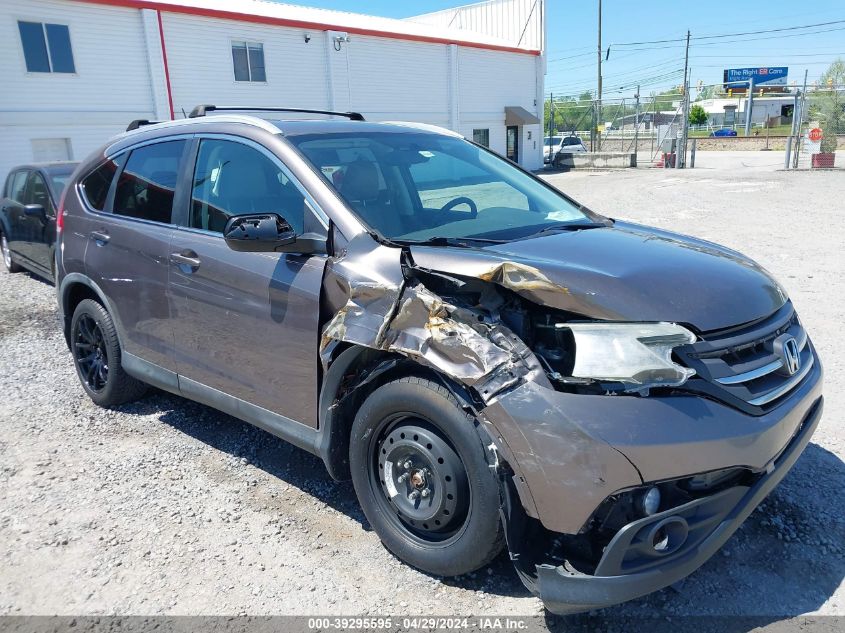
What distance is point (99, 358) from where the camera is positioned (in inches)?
185

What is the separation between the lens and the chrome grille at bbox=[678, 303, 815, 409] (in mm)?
2301

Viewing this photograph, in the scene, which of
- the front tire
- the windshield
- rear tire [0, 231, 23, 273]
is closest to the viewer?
the front tire

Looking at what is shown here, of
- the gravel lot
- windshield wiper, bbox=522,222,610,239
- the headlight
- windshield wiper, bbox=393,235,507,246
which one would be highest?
windshield wiper, bbox=393,235,507,246

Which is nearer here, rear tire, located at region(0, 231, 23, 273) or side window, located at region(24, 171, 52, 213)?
side window, located at region(24, 171, 52, 213)

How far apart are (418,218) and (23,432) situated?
3.21 metres

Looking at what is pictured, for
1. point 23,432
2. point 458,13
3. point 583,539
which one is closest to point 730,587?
point 583,539

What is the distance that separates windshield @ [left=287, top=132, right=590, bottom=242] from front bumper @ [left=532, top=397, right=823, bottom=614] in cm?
146

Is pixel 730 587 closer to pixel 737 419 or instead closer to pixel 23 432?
pixel 737 419

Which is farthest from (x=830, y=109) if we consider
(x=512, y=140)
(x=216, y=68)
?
(x=216, y=68)

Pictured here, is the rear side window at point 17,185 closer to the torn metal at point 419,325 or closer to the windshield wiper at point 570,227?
the torn metal at point 419,325

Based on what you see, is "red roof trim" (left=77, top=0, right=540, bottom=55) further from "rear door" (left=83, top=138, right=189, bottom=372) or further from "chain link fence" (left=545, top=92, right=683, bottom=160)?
"rear door" (left=83, top=138, right=189, bottom=372)

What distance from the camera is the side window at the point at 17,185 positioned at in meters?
8.98

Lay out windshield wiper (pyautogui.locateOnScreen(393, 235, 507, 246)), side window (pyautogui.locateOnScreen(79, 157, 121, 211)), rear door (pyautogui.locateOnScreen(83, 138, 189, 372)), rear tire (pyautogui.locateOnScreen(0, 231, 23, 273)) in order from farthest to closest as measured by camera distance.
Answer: rear tire (pyautogui.locateOnScreen(0, 231, 23, 273)) < side window (pyautogui.locateOnScreen(79, 157, 121, 211)) < rear door (pyautogui.locateOnScreen(83, 138, 189, 372)) < windshield wiper (pyautogui.locateOnScreen(393, 235, 507, 246))

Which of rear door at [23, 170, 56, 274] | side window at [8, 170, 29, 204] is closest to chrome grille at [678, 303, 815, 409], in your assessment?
rear door at [23, 170, 56, 274]
